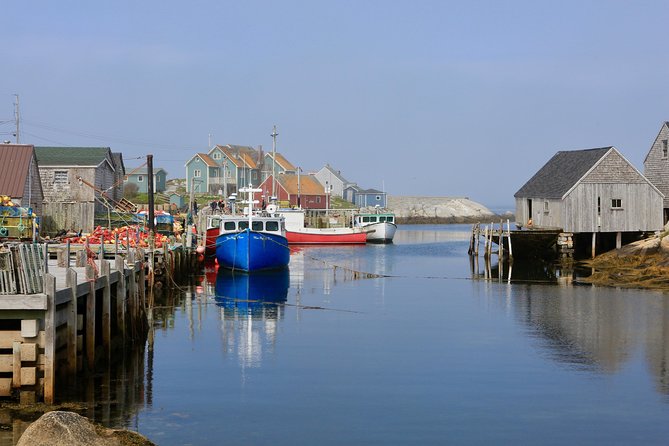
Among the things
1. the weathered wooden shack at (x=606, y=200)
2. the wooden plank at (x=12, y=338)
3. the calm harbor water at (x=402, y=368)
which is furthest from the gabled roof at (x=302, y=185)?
the wooden plank at (x=12, y=338)

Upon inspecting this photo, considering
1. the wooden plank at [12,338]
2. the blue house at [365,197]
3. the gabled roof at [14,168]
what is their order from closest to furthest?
1. the wooden plank at [12,338]
2. the gabled roof at [14,168]
3. the blue house at [365,197]

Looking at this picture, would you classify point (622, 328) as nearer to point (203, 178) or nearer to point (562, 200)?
point (562, 200)

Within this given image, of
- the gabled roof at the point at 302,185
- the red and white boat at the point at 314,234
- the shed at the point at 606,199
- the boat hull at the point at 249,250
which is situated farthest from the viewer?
the gabled roof at the point at 302,185

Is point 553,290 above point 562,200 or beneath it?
beneath

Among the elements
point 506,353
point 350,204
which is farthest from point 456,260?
point 350,204

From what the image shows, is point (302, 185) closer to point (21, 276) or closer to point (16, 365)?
point (21, 276)

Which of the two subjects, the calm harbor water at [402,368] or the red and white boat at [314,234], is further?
the red and white boat at [314,234]

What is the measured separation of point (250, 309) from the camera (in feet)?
113

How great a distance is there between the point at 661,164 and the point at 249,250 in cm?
2587

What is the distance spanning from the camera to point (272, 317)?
32562mm

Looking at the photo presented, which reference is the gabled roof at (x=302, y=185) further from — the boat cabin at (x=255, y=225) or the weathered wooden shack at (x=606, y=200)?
the boat cabin at (x=255, y=225)

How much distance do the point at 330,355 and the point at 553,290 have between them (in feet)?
59.0

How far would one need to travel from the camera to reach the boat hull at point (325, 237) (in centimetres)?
7781

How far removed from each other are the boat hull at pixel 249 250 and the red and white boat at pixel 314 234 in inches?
1083
